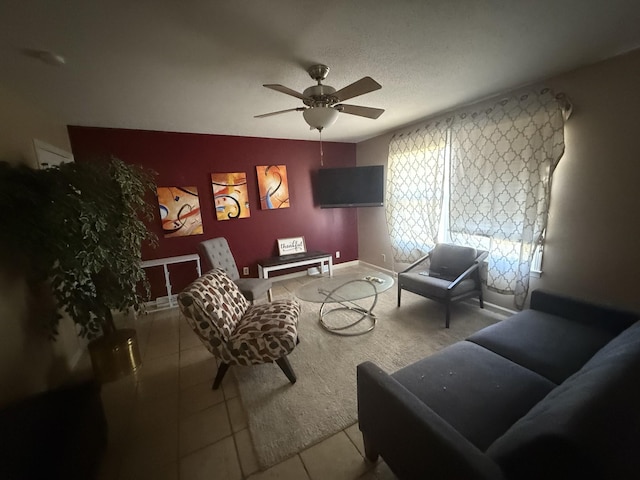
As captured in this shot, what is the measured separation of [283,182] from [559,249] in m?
3.56

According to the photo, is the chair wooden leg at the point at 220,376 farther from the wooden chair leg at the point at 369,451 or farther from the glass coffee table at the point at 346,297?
the wooden chair leg at the point at 369,451

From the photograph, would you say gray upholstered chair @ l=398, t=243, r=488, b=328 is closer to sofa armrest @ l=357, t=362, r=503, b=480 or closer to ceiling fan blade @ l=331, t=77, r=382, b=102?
sofa armrest @ l=357, t=362, r=503, b=480

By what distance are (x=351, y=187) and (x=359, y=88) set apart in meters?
2.58

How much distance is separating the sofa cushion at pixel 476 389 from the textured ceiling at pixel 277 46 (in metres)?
1.97

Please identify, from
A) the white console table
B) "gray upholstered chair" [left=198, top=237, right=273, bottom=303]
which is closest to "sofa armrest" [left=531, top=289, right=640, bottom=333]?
"gray upholstered chair" [left=198, top=237, right=273, bottom=303]

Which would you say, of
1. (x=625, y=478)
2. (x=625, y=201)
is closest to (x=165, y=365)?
(x=625, y=478)

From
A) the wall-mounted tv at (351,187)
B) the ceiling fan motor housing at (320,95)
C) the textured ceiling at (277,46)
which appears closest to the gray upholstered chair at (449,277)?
the wall-mounted tv at (351,187)

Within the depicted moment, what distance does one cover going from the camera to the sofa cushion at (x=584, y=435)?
0.67 m

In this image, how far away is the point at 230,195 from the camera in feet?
12.6

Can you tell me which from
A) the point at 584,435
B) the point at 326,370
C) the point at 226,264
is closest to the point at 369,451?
the point at 326,370

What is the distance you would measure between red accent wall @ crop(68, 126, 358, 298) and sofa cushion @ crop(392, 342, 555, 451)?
322cm

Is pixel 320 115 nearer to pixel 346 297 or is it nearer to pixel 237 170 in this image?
pixel 346 297

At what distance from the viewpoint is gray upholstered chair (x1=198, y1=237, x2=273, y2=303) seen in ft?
9.69

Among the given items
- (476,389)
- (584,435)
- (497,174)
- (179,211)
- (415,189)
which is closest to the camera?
(584,435)
